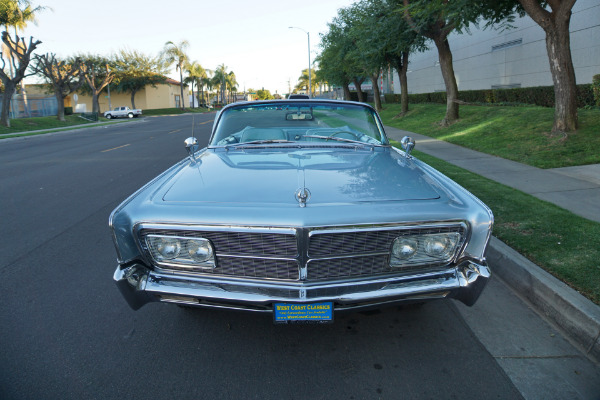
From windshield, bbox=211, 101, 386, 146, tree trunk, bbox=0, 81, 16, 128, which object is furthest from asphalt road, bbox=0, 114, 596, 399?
tree trunk, bbox=0, 81, 16, 128

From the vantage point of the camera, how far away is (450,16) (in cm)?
1048

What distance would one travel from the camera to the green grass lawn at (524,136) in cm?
876

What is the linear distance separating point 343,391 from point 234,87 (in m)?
122

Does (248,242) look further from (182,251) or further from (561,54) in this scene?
(561,54)

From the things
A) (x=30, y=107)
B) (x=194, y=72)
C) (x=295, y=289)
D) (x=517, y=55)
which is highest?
(x=194, y=72)

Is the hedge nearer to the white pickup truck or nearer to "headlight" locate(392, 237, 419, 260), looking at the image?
"headlight" locate(392, 237, 419, 260)

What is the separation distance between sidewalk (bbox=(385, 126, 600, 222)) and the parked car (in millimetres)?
3467

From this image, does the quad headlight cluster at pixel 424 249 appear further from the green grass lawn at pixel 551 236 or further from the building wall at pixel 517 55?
the building wall at pixel 517 55

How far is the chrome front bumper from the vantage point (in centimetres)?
243

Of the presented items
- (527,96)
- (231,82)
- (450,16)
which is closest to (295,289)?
(450,16)

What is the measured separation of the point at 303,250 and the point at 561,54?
9.76 meters

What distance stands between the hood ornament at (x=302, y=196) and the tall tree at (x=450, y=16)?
8.84 metres

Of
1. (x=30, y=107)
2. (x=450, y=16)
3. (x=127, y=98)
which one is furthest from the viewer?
(x=127, y=98)

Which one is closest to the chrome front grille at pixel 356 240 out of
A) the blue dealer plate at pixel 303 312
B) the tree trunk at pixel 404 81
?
the blue dealer plate at pixel 303 312
